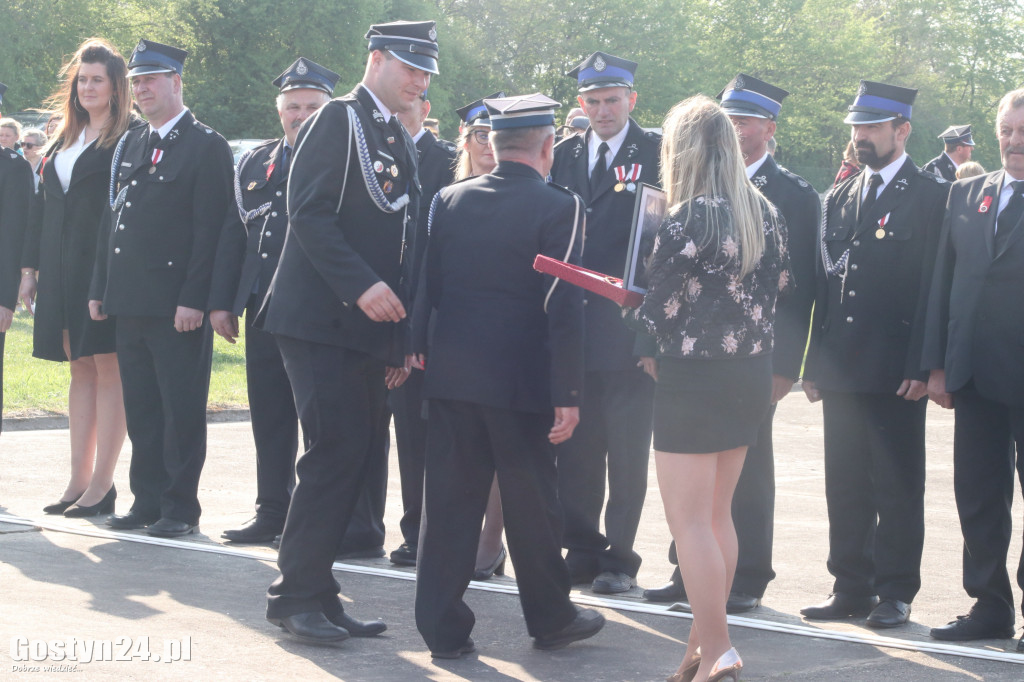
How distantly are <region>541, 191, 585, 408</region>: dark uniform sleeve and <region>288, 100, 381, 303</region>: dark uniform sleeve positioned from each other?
65cm

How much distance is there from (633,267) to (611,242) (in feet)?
5.31

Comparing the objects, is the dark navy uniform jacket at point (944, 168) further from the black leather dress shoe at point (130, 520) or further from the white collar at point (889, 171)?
the black leather dress shoe at point (130, 520)

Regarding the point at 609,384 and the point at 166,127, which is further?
the point at 166,127

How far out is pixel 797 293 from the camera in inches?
227

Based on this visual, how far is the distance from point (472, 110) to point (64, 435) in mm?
4706

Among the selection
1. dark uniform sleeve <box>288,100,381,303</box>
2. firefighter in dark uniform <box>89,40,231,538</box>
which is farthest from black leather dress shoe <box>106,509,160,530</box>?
dark uniform sleeve <box>288,100,381,303</box>

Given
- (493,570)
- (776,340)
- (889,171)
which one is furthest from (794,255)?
(493,570)

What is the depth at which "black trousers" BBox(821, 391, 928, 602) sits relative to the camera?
5.57 metres

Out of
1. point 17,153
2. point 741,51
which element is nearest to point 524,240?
point 17,153

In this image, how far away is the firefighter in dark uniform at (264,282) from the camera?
22.3ft

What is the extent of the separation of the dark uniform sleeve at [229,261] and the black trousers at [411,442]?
0.99 metres

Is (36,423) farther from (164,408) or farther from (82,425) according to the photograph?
(164,408)

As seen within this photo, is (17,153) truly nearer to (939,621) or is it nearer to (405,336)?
(405,336)

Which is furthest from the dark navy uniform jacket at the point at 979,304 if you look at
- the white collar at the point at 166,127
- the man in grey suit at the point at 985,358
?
the white collar at the point at 166,127
